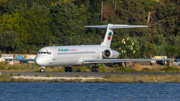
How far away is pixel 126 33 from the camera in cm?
8288

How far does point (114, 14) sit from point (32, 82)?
61914mm

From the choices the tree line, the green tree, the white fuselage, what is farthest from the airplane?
the green tree

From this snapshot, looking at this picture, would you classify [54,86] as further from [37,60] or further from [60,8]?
[60,8]

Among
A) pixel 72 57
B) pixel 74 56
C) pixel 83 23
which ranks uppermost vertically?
pixel 83 23

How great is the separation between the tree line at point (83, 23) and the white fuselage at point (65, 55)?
12.6 meters

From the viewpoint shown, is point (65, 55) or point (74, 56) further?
point (74, 56)

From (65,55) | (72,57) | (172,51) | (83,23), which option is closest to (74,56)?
(72,57)

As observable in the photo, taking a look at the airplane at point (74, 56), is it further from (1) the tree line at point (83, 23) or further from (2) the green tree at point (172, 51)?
(2) the green tree at point (172, 51)

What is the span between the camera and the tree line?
217ft

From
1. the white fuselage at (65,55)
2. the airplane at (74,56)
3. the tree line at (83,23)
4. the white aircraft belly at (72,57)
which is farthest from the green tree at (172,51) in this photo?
the white aircraft belly at (72,57)

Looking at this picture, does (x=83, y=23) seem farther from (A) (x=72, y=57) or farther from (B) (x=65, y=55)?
(B) (x=65, y=55)

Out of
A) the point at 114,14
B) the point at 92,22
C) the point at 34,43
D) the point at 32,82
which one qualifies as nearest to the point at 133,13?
the point at 114,14

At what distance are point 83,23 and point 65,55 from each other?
42604mm

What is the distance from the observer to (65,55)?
1566 inches
